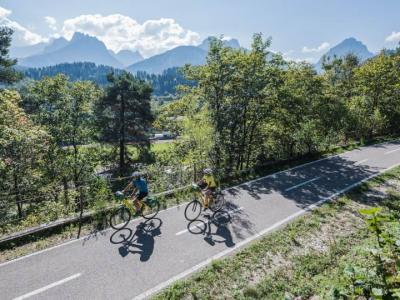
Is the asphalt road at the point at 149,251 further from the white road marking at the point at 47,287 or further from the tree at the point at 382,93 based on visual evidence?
the tree at the point at 382,93

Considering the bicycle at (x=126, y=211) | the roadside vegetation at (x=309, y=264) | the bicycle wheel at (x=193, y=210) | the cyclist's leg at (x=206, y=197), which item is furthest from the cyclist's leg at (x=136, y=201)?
the roadside vegetation at (x=309, y=264)

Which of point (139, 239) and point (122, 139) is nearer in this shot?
point (139, 239)

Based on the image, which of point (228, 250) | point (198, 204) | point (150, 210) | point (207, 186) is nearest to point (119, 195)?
point (150, 210)

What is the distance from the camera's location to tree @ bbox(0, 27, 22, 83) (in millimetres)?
19594

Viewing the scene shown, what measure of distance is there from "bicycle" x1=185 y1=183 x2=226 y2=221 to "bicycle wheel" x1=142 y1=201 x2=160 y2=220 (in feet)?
4.03

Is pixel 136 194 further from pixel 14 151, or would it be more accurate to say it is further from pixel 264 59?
pixel 264 59

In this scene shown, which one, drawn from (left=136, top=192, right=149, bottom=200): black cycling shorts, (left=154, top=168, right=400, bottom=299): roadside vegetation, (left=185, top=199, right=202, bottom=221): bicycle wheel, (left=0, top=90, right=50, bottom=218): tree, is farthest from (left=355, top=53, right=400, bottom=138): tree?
(left=0, top=90, right=50, bottom=218): tree

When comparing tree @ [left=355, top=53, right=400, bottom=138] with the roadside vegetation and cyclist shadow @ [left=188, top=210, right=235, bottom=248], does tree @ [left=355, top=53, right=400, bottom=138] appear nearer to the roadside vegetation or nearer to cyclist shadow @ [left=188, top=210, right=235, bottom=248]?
the roadside vegetation

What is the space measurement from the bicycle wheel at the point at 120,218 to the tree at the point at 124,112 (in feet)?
76.4

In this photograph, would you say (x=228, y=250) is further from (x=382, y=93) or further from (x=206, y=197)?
(x=382, y=93)

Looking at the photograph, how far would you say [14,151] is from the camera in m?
18.7

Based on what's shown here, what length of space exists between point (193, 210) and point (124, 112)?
25673 millimetres

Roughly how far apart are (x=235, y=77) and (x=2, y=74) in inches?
631

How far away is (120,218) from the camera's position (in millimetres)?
10758
